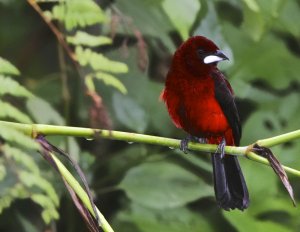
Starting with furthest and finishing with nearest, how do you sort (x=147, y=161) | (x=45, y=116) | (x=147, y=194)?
(x=147, y=161) → (x=147, y=194) → (x=45, y=116)

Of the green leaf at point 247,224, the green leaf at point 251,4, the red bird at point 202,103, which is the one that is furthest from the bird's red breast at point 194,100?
the green leaf at point 247,224

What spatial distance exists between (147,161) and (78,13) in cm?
83

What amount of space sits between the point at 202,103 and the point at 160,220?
547 mm

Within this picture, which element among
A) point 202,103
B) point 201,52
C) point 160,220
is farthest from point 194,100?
point 160,220

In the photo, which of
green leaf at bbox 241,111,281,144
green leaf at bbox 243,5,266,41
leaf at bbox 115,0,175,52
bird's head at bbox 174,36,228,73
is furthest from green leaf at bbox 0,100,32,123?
green leaf at bbox 241,111,281,144

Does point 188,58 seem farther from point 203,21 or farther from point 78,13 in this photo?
point 78,13

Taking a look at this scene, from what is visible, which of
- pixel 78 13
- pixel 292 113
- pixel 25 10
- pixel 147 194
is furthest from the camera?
pixel 25 10

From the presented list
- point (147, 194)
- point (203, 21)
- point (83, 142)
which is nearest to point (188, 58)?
point (203, 21)

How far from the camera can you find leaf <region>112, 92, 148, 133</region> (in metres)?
1.75

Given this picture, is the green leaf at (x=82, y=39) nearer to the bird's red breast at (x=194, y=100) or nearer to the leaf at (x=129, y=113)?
the bird's red breast at (x=194, y=100)

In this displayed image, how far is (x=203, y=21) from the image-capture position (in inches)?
51.8

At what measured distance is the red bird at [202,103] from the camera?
128cm

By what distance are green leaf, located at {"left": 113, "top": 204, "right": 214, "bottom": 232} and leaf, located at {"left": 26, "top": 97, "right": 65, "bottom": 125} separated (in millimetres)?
326

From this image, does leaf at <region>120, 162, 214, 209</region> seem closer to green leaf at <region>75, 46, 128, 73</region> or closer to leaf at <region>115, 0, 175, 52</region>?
leaf at <region>115, 0, 175, 52</region>
